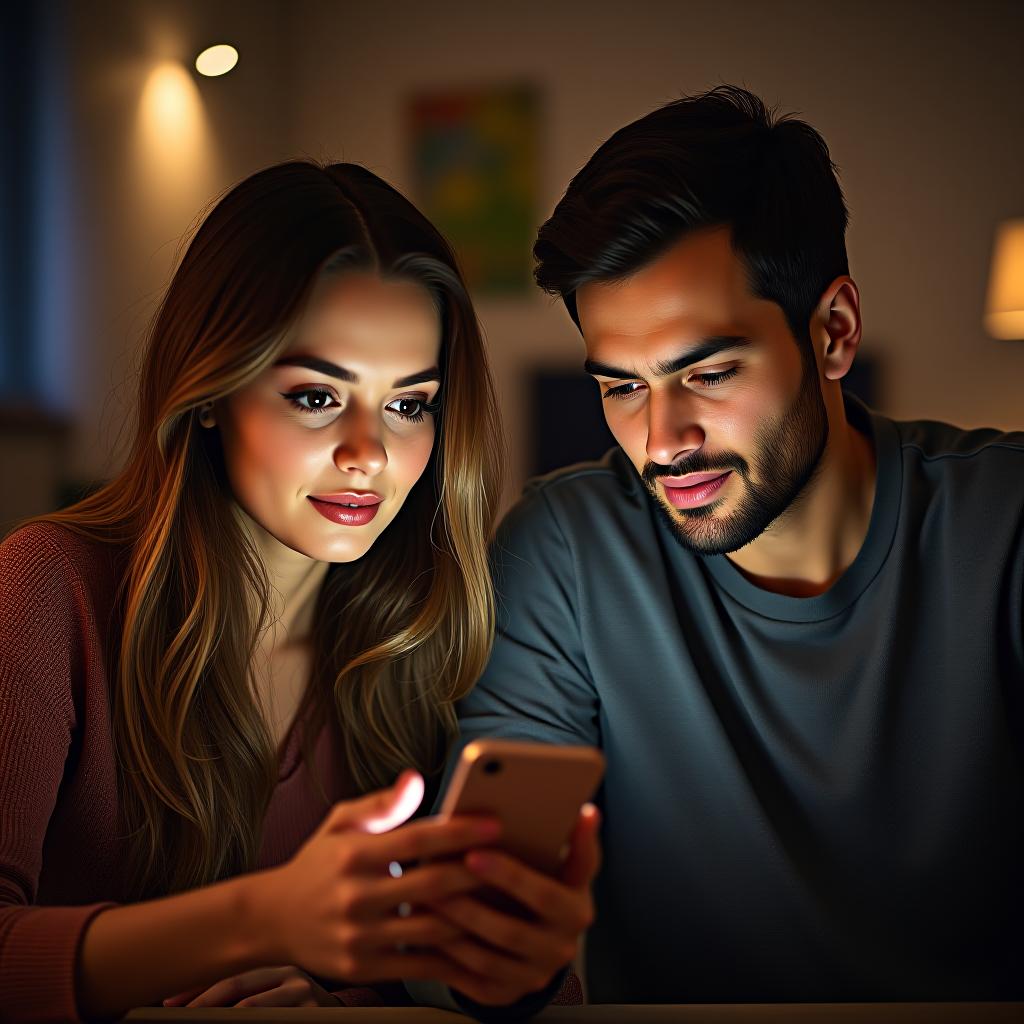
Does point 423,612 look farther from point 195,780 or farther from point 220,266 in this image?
point 220,266

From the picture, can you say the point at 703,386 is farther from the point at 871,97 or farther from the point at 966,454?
the point at 871,97

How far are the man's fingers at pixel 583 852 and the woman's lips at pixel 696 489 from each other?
605mm

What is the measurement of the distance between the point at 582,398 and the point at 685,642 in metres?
2.86

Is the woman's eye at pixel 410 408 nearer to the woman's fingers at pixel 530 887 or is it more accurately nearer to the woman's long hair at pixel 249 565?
the woman's long hair at pixel 249 565

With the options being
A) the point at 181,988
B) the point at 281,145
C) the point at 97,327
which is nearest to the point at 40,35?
the point at 97,327

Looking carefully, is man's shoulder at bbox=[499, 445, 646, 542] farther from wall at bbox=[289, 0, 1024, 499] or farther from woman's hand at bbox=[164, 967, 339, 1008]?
wall at bbox=[289, 0, 1024, 499]

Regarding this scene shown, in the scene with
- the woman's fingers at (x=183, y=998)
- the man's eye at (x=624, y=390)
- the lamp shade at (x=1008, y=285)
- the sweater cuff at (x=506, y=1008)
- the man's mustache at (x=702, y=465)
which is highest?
the lamp shade at (x=1008, y=285)

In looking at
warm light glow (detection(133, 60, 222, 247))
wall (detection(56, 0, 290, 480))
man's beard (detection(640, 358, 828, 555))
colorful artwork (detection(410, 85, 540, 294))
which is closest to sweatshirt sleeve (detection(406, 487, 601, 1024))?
man's beard (detection(640, 358, 828, 555))

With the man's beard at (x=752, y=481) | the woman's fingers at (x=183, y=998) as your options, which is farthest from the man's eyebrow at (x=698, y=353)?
the woman's fingers at (x=183, y=998)

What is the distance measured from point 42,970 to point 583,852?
0.45 metres

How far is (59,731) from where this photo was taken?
3.68 feet

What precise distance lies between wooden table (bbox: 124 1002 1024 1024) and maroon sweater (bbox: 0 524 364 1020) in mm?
243

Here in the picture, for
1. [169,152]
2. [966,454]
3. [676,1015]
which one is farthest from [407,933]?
[169,152]

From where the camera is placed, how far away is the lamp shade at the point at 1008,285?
3.63 m
